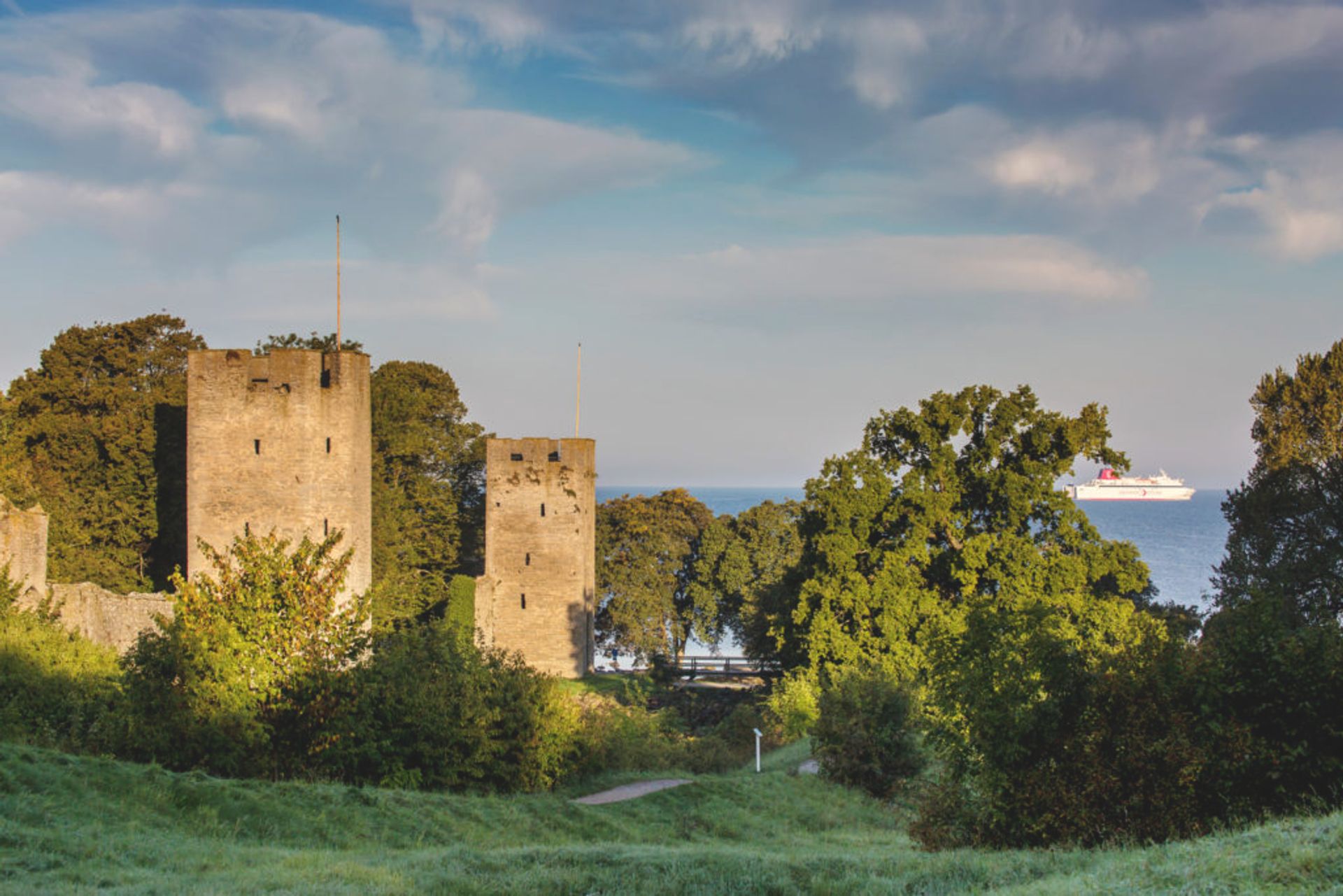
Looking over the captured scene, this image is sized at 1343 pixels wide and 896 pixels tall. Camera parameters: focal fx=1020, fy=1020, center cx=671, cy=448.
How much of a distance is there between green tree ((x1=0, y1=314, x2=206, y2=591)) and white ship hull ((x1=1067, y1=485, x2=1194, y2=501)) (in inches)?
5655

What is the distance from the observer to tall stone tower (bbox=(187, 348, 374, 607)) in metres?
21.7

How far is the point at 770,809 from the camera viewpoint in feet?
48.4

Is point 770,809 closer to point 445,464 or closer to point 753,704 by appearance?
point 753,704

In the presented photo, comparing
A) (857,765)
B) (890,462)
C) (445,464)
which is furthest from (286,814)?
(445,464)

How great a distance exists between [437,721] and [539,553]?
16669 millimetres

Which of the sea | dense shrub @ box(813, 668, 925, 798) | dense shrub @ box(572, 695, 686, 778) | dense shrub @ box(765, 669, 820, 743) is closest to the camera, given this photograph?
dense shrub @ box(572, 695, 686, 778)

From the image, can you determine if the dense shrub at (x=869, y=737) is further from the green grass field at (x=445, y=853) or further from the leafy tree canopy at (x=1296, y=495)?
the leafy tree canopy at (x=1296, y=495)

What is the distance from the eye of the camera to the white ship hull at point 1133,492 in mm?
153875

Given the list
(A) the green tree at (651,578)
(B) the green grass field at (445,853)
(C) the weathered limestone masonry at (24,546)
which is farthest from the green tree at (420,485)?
(B) the green grass field at (445,853)

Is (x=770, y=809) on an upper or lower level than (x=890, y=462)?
lower

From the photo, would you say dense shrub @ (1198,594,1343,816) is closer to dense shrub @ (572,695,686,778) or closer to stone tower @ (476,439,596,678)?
dense shrub @ (572,695,686,778)

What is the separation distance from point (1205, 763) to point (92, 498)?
27570mm

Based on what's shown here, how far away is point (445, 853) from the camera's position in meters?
8.78

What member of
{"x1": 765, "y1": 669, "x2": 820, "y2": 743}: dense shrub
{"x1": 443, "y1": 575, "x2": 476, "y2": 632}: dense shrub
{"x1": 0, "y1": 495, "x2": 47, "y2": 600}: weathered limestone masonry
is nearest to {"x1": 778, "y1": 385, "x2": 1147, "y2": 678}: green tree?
{"x1": 765, "y1": 669, "x2": 820, "y2": 743}: dense shrub
